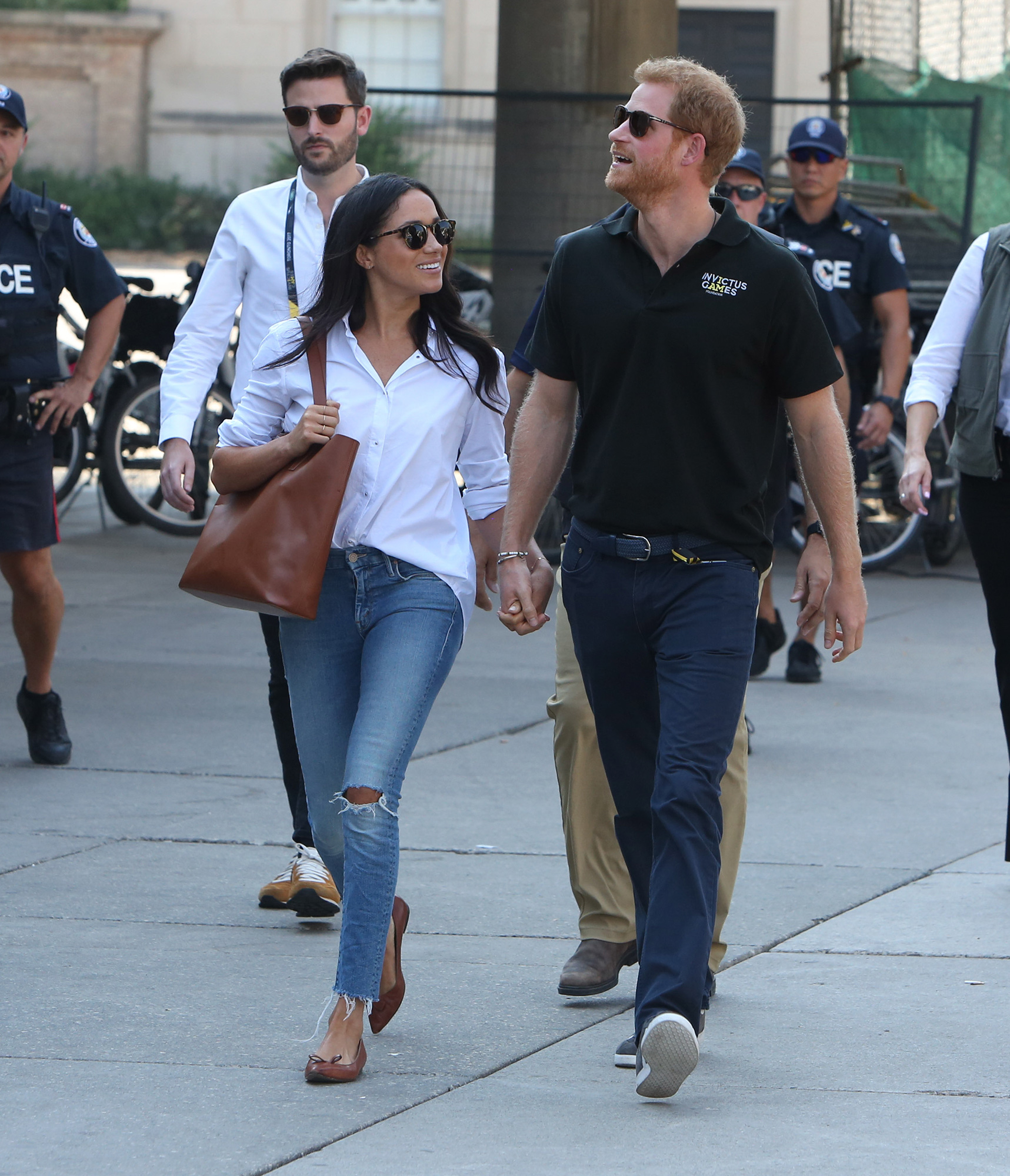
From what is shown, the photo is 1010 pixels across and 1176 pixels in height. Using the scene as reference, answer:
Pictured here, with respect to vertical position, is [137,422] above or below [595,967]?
below

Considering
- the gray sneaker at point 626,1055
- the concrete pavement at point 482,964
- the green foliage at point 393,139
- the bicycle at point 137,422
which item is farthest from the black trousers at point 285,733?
the bicycle at point 137,422

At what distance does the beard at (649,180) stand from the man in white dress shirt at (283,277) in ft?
4.38

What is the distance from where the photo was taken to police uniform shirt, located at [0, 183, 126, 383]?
6859 millimetres

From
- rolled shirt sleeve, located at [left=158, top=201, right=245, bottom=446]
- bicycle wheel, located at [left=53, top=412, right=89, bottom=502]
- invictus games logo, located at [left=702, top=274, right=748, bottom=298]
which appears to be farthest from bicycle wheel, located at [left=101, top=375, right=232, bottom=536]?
invictus games logo, located at [left=702, top=274, right=748, bottom=298]

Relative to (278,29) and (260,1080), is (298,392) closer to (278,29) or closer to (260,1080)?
(260,1080)

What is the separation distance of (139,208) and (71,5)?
5641 millimetres

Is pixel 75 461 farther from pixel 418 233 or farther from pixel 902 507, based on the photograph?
pixel 418 233

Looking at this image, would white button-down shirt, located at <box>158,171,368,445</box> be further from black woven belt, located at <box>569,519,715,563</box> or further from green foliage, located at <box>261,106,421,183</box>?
green foliage, located at <box>261,106,421,183</box>

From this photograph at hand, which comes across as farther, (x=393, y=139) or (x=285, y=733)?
(x=393, y=139)

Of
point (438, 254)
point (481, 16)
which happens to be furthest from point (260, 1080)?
point (481, 16)

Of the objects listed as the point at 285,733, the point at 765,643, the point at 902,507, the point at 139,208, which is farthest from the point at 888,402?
the point at 139,208

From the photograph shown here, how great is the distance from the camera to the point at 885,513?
39.9 ft

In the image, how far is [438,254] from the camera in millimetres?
4234

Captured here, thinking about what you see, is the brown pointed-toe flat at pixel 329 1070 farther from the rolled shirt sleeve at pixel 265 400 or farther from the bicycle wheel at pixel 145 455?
the bicycle wheel at pixel 145 455
